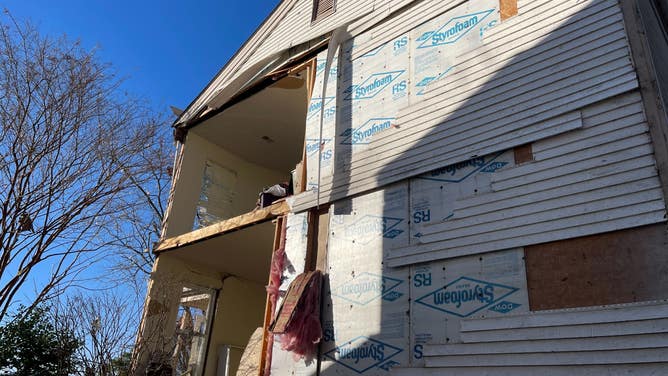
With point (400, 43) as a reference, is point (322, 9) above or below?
above

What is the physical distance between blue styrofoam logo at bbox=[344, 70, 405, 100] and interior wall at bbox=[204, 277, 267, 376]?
19.6ft

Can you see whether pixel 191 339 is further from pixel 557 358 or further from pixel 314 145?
pixel 557 358

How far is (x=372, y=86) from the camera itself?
23.7 feet

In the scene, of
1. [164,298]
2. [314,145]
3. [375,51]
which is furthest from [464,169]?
[164,298]

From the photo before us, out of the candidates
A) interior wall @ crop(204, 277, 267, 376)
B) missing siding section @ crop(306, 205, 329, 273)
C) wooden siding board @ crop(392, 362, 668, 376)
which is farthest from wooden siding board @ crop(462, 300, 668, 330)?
interior wall @ crop(204, 277, 267, 376)

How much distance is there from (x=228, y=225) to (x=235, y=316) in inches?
132

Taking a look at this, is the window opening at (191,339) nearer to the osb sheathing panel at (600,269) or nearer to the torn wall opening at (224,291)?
the torn wall opening at (224,291)

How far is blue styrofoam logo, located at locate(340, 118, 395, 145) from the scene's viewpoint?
6.69 m

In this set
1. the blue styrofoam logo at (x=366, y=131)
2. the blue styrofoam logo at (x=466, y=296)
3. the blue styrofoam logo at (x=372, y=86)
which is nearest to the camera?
the blue styrofoam logo at (x=466, y=296)

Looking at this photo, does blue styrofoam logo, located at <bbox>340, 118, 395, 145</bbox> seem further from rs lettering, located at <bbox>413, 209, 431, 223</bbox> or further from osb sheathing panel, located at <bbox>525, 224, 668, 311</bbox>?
osb sheathing panel, located at <bbox>525, 224, 668, 311</bbox>

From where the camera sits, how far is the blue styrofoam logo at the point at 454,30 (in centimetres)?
624

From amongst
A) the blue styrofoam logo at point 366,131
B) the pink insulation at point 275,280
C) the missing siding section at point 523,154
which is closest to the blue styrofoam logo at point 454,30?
the blue styrofoam logo at point 366,131

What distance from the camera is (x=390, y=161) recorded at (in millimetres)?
6258

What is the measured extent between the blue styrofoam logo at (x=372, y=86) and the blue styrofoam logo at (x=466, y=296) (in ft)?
11.0
